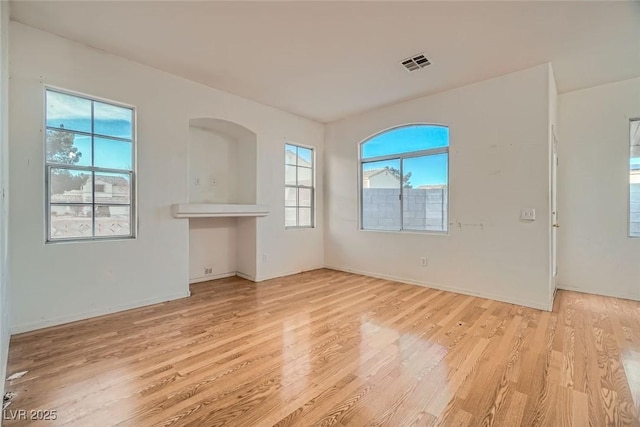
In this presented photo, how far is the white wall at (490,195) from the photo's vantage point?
11.0 feet

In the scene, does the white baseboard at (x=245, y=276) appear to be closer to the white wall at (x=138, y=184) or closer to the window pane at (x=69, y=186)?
the white wall at (x=138, y=184)

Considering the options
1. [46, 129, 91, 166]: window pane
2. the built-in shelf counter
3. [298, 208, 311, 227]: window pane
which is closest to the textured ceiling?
[46, 129, 91, 166]: window pane

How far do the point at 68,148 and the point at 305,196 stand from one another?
349 centimetres

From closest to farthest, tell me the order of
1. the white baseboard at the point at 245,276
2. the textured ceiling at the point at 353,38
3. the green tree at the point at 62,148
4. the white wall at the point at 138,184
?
1. the textured ceiling at the point at 353,38
2. the white wall at the point at 138,184
3. the green tree at the point at 62,148
4. the white baseboard at the point at 245,276

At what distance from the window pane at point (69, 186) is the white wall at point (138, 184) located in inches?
5.5

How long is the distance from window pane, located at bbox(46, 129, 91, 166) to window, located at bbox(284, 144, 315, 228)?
9.15 feet

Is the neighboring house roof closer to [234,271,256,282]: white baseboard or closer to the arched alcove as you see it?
the arched alcove

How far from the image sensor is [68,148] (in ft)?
9.70

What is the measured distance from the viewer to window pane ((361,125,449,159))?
4242 mm

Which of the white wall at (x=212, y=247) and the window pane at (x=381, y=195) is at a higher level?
the window pane at (x=381, y=195)

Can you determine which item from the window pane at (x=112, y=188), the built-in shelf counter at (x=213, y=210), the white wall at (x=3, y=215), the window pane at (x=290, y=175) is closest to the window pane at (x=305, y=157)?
the window pane at (x=290, y=175)

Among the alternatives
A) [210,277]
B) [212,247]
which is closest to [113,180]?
[212,247]

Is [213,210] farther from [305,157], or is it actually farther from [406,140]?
[406,140]

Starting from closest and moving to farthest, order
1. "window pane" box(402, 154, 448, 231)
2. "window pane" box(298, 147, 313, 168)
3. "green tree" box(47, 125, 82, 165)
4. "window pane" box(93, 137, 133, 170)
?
"green tree" box(47, 125, 82, 165), "window pane" box(93, 137, 133, 170), "window pane" box(402, 154, 448, 231), "window pane" box(298, 147, 313, 168)
